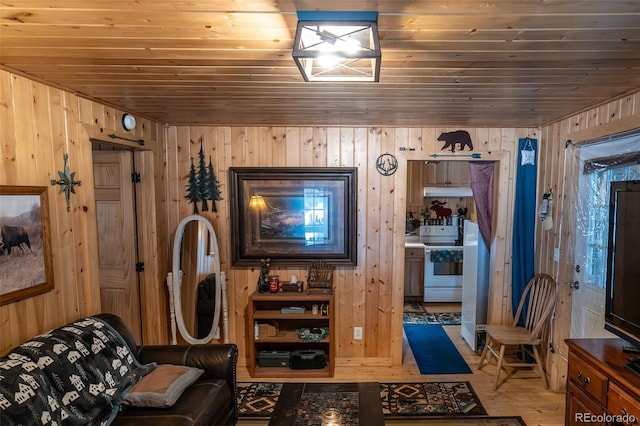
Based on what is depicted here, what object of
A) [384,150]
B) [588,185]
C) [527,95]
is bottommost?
[588,185]

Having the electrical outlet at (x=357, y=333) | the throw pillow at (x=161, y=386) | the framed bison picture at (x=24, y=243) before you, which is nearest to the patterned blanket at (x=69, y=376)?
the throw pillow at (x=161, y=386)

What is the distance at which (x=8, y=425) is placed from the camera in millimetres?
1408

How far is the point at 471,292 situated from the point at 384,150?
190 cm

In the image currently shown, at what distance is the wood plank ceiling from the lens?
1252 mm

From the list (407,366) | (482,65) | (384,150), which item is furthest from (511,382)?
(482,65)

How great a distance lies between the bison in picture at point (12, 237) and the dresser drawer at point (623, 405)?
3.15m

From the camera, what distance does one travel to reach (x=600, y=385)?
1789 millimetres

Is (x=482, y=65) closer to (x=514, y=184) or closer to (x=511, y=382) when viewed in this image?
(x=514, y=184)

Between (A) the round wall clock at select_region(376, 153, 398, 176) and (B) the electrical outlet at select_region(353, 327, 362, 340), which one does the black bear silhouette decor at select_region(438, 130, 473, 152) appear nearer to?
→ (A) the round wall clock at select_region(376, 153, 398, 176)

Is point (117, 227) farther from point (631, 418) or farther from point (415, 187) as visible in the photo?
point (415, 187)

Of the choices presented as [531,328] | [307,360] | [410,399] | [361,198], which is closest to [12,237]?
[307,360]


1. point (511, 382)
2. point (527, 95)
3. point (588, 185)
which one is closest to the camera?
point (527, 95)

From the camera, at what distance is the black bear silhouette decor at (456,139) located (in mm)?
3350

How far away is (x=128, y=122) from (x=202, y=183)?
2.82 ft
